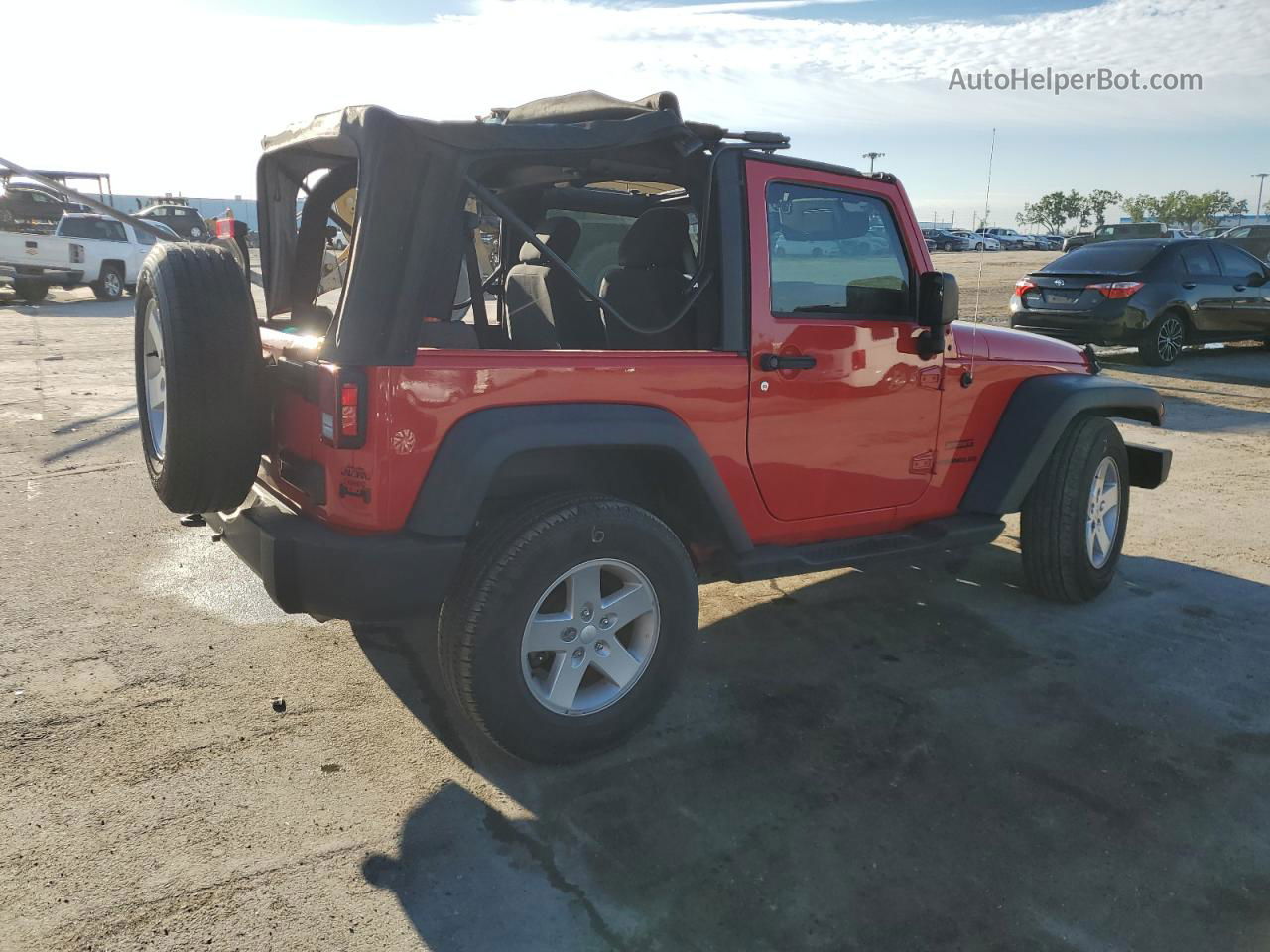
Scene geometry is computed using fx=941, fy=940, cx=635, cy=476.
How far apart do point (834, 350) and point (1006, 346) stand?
3.99ft

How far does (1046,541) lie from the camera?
172 inches

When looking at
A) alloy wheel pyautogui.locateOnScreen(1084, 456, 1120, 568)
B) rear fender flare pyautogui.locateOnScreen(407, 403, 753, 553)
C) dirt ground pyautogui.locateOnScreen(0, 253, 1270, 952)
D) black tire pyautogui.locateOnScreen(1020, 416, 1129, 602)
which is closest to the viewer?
dirt ground pyautogui.locateOnScreen(0, 253, 1270, 952)

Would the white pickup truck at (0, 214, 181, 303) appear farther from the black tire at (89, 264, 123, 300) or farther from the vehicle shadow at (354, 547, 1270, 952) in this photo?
the vehicle shadow at (354, 547, 1270, 952)

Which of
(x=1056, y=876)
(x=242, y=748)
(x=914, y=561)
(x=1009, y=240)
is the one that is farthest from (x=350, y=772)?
(x=1009, y=240)

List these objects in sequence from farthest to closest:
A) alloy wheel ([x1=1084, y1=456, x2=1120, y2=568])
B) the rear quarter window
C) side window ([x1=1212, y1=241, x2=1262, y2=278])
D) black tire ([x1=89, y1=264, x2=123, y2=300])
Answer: black tire ([x1=89, y1=264, x2=123, y2=300]), side window ([x1=1212, y1=241, x2=1262, y2=278]), the rear quarter window, alloy wheel ([x1=1084, y1=456, x2=1120, y2=568])

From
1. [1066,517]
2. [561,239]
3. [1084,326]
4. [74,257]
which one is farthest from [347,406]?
[74,257]

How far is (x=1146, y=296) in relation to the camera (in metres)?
11.2

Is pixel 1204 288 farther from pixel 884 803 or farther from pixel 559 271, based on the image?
pixel 884 803

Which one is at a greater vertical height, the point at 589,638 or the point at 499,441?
the point at 499,441

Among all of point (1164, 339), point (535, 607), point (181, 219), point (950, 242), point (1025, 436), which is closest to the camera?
point (535, 607)

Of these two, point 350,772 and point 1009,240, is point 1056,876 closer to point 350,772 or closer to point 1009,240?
point 350,772

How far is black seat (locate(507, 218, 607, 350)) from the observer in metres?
3.48

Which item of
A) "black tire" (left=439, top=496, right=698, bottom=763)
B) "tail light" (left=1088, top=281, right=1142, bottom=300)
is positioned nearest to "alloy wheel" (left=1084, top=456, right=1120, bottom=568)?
"black tire" (left=439, top=496, right=698, bottom=763)

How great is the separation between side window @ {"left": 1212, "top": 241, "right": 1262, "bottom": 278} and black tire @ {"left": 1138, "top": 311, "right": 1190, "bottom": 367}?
3.75ft
